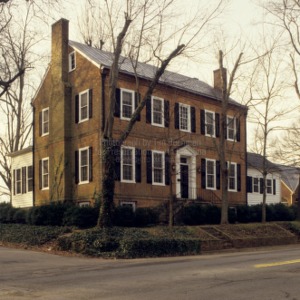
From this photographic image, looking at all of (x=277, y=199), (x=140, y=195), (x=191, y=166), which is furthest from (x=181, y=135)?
(x=277, y=199)

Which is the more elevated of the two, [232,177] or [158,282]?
[232,177]

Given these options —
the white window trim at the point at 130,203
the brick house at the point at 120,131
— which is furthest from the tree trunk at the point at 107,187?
the white window trim at the point at 130,203

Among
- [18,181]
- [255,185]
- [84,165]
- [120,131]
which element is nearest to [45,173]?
[84,165]

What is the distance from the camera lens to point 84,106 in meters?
28.0

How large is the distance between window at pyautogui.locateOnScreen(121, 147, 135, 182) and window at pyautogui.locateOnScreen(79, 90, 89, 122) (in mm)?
2865

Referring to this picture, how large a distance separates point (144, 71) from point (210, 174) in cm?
773

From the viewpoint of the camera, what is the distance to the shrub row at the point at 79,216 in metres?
23.8

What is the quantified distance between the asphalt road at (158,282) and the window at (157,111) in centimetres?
1459

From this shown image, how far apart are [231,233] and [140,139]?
7.06 meters

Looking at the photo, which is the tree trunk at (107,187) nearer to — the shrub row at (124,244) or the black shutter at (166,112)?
the shrub row at (124,244)

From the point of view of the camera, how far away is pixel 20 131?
44.8 meters

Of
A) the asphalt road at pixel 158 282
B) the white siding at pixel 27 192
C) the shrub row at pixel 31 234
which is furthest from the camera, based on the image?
the white siding at pixel 27 192

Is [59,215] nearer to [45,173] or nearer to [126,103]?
[45,173]

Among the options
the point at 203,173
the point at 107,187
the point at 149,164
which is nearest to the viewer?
the point at 107,187
